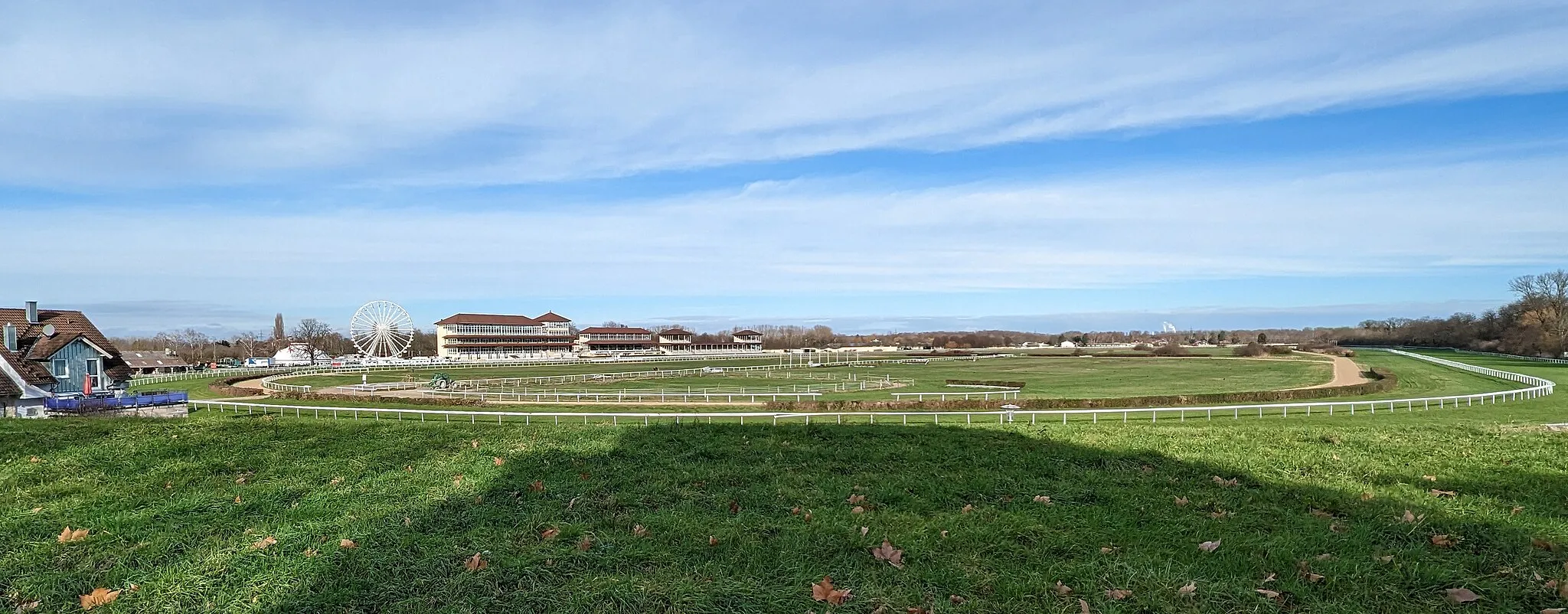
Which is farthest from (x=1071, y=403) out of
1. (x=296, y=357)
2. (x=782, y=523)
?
(x=296, y=357)

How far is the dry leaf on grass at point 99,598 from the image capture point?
472 cm

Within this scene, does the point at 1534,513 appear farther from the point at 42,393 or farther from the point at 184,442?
the point at 42,393

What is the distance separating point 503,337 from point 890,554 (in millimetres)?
133258

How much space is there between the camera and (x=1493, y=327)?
11631cm

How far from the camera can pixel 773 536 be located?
5910 mm

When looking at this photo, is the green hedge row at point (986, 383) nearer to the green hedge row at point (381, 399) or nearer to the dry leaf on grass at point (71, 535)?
the green hedge row at point (381, 399)

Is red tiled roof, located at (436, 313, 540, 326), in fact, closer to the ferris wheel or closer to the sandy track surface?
the ferris wheel

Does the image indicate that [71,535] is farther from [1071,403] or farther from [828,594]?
[1071,403]

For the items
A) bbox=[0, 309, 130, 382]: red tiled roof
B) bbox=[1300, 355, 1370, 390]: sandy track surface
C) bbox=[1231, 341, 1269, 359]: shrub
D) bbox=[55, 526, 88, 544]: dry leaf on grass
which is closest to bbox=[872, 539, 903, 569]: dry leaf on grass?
bbox=[55, 526, 88, 544]: dry leaf on grass

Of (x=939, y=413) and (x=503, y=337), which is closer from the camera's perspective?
(x=939, y=413)

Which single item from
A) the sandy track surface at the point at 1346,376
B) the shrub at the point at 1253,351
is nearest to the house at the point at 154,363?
the sandy track surface at the point at 1346,376

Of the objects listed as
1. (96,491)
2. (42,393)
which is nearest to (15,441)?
(96,491)

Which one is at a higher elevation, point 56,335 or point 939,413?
point 56,335

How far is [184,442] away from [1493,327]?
154 metres
